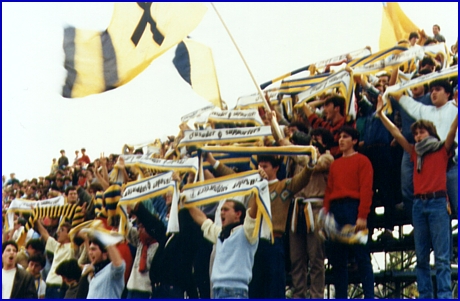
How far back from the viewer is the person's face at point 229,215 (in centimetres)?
1026

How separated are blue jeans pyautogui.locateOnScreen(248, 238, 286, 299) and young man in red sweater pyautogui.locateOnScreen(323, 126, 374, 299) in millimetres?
560

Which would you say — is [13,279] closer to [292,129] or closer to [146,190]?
[146,190]

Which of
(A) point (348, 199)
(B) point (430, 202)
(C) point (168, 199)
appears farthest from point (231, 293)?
(B) point (430, 202)

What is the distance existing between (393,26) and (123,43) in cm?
387

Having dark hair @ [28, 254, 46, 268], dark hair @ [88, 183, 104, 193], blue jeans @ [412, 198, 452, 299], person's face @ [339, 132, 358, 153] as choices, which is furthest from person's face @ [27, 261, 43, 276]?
blue jeans @ [412, 198, 452, 299]

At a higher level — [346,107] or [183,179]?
[346,107]

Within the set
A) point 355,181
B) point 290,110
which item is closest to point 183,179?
point 290,110

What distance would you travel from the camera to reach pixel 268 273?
403 inches

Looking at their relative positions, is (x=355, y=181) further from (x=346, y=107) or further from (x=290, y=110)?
(x=290, y=110)

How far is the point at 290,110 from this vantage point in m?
12.4

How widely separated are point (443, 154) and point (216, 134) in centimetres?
310

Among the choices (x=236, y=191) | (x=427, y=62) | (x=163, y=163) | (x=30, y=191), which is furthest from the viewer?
(x=30, y=191)

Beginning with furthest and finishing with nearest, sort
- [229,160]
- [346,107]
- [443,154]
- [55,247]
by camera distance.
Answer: [55,247] < [229,160] < [346,107] < [443,154]

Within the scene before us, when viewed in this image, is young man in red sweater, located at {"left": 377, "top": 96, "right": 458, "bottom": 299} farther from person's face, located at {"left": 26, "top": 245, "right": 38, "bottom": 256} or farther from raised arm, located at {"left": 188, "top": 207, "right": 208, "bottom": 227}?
person's face, located at {"left": 26, "top": 245, "right": 38, "bottom": 256}
